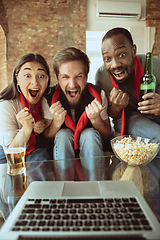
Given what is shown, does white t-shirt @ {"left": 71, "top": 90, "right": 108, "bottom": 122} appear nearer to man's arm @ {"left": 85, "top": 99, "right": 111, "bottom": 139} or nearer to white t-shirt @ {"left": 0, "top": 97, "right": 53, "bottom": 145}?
man's arm @ {"left": 85, "top": 99, "right": 111, "bottom": 139}

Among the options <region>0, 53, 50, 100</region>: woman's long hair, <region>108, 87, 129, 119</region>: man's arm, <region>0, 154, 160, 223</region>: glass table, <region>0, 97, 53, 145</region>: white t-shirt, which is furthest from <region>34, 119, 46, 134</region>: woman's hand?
<region>108, 87, 129, 119</region>: man's arm

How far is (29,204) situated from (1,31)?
329 centimetres

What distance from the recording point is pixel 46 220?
0.44 m

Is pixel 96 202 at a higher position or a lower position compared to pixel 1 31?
lower

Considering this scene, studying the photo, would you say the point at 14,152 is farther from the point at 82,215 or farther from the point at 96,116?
the point at 96,116

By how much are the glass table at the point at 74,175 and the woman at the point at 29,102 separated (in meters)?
0.34

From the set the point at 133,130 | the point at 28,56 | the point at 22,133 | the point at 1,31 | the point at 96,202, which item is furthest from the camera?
the point at 1,31

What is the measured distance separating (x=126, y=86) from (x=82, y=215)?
4.29ft

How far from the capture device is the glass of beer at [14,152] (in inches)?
33.0

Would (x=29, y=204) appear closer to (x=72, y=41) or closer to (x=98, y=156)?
(x=98, y=156)

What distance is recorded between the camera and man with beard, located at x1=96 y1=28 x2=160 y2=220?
1409mm

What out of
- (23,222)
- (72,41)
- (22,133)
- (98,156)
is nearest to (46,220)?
(23,222)

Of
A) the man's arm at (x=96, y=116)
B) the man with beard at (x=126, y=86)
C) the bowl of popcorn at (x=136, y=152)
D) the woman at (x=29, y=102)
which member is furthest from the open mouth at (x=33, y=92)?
the bowl of popcorn at (x=136, y=152)

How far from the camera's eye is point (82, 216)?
1.50 ft
